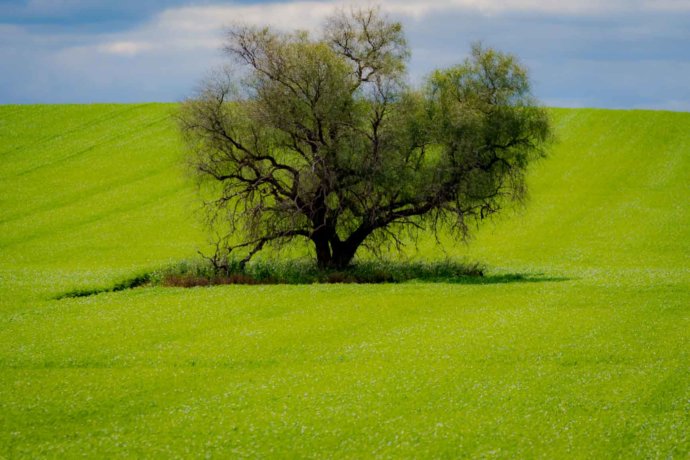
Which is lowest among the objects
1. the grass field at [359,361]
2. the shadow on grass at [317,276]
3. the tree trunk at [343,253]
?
the grass field at [359,361]

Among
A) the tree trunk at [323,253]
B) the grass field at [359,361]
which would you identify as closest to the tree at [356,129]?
the tree trunk at [323,253]

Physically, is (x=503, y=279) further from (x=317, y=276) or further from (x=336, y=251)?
(x=317, y=276)

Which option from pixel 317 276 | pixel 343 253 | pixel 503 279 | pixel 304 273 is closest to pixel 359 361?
pixel 317 276

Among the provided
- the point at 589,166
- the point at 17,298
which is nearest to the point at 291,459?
the point at 17,298

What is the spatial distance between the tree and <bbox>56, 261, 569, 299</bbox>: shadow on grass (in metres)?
1.83

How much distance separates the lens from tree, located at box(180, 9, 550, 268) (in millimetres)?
40969

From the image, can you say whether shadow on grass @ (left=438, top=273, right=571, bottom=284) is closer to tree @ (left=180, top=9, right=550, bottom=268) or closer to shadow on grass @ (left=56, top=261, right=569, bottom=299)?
shadow on grass @ (left=56, top=261, right=569, bottom=299)

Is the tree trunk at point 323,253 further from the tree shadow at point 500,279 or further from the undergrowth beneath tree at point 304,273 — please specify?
the tree shadow at point 500,279

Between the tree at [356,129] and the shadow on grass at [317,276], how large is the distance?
71.9 inches

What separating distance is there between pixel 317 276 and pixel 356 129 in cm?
821

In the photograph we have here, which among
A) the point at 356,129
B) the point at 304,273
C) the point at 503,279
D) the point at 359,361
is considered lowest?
the point at 359,361

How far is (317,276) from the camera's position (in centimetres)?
4222

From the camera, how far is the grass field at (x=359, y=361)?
735 inches

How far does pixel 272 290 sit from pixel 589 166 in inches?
2043
